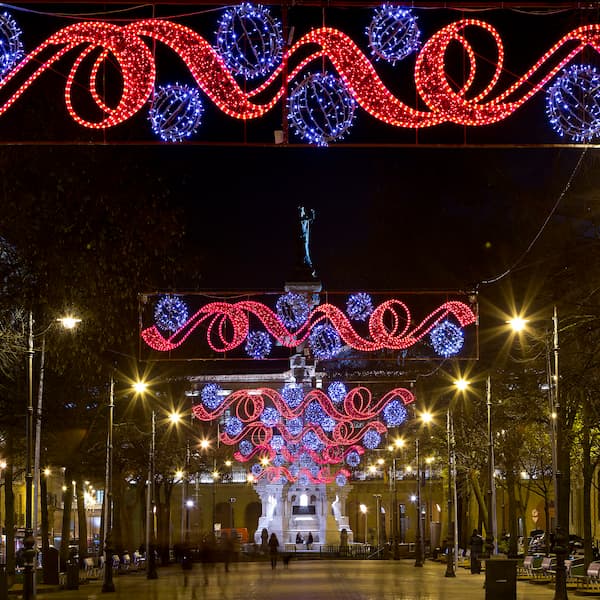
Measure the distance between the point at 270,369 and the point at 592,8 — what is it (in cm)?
13402

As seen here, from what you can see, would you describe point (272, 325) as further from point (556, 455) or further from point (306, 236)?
point (306, 236)

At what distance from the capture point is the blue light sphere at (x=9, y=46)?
16.5 meters

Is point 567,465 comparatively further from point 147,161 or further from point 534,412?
point 147,161

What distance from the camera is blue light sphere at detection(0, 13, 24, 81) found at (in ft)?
54.3

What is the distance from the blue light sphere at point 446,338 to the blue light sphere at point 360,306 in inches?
78.7

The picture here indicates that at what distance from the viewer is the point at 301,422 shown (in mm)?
80250

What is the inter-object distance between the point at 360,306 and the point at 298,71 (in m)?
21.0

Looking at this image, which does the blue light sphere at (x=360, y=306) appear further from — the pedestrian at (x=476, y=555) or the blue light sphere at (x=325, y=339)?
the pedestrian at (x=476, y=555)

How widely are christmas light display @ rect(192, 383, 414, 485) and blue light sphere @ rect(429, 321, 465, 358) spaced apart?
17.7 m

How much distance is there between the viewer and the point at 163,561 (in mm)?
79688

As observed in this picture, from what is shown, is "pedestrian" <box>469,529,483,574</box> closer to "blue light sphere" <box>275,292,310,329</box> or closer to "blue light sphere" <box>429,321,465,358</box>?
"blue light sphere" <box>429,321,465,358</box>

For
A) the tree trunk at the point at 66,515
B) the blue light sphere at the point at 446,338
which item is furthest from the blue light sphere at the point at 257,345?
the tree trunk at the point at 66,515

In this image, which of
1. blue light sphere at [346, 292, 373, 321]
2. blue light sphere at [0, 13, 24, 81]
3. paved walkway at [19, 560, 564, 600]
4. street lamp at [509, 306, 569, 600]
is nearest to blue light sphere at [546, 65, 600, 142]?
blue light sphere at [0, 13, 24, 81]

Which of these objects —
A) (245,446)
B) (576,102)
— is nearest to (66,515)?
(245,446)
